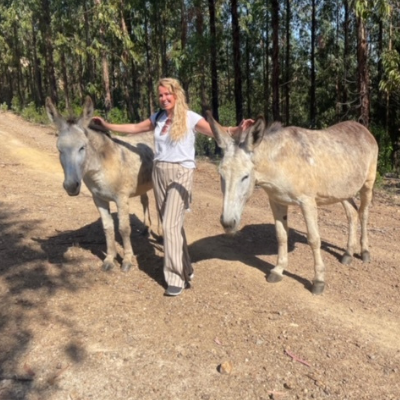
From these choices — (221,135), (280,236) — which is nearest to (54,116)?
(221,135)

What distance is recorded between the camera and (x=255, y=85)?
38.4m

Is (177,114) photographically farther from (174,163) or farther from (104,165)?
(104,165)

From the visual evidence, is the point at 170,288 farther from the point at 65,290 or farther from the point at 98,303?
the point at 65,290

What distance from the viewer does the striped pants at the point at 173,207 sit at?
4.50 m

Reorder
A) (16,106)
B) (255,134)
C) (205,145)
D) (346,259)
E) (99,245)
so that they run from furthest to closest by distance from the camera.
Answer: (16,106)
(205,145)
(99,245)
(346,259)
(255,134)

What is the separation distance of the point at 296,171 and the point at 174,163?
1332mm

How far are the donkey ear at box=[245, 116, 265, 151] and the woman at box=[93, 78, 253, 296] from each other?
0.96 feet

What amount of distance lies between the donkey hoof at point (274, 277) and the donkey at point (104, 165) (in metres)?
1.78

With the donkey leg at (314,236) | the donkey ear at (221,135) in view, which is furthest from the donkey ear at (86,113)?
the donkey leg at (314,236)

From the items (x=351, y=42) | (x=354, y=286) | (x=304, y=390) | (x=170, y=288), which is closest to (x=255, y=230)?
(x=354, y=286)

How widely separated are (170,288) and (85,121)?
81.9 inches

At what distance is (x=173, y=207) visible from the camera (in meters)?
4.54

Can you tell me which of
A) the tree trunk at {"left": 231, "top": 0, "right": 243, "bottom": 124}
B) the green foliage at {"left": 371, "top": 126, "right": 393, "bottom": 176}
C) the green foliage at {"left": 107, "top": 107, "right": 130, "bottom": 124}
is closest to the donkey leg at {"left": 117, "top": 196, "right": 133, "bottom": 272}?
the green foliage at {"left": 371, "top": 126, "right": 393, "bottom": 176}

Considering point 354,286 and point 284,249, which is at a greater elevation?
point 284,249
